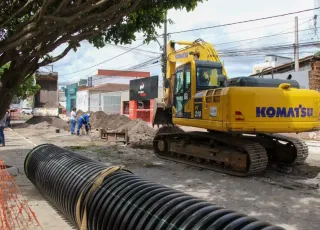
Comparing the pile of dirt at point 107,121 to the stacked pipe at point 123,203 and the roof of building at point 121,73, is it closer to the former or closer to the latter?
the stacked pipe at point 123,203

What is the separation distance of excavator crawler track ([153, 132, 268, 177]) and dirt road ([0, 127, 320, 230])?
308 millimetres

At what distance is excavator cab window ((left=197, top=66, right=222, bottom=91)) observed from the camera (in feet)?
34.1

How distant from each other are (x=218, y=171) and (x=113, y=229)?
6.25 m

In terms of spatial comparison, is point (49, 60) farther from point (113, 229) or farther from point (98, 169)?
point (113, 229)

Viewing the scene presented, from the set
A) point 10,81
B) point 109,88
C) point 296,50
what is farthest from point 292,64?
point 109,88

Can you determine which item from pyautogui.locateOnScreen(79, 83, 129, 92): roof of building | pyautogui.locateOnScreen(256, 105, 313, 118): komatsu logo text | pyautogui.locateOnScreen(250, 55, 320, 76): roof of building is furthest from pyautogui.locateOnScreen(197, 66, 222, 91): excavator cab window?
pyautogui.locateOnScreen(79, 83, 129, 92): roof of building

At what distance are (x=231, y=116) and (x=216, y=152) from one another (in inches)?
69.8

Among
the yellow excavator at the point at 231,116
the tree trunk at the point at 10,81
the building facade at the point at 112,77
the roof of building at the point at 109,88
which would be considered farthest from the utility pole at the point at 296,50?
the building facade at the point at 112,77

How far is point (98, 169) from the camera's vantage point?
4945 mm

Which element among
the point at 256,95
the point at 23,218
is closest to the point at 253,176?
the point at 256,95

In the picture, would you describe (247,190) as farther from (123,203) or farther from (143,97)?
(143,97)

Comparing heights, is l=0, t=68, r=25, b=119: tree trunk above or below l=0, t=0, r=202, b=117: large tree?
below

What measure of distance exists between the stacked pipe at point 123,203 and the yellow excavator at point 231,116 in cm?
406

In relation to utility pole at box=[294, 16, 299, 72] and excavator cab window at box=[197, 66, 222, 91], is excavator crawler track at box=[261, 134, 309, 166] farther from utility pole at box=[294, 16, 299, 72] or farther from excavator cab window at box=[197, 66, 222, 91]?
utility pole at box=[294, 16, 299, 72]
